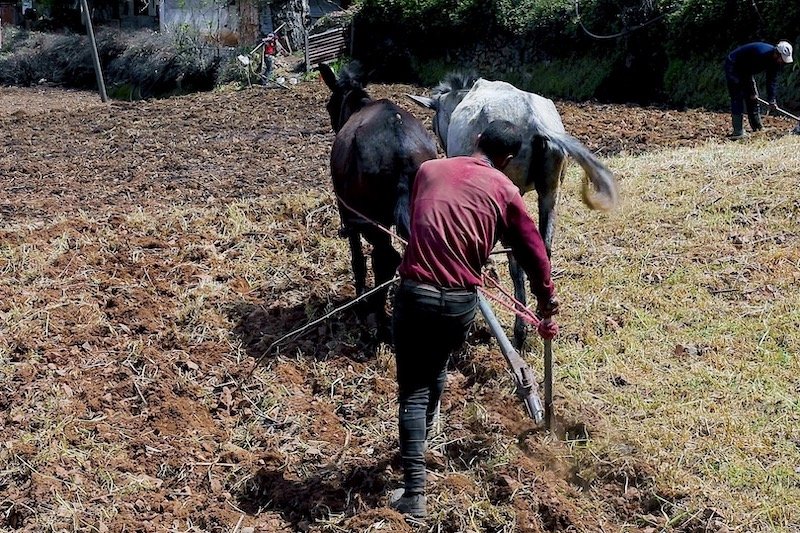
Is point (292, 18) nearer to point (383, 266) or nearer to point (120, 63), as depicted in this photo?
point (120, 63)

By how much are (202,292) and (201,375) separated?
4.41 feet

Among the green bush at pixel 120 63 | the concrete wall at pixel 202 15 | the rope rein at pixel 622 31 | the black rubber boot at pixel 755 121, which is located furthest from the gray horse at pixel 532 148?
the concrete wall at pixel 202 15

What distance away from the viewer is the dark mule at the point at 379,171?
19.6 ft

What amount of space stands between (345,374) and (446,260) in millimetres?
2223

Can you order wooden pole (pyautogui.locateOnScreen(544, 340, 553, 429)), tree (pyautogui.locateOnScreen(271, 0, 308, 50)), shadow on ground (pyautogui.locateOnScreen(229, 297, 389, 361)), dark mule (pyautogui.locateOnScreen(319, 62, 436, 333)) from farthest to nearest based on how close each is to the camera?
tree (pyautogui.locateOnScreen(271, 0, 308, 50)) → shadow on ground (pyautogui.locateOnScreen(229, 297, 389, 361)) → dark mule (pyautogui.locateOnScreen(319, 62, 436, 333)) → wooden pole (pyautogui.locateOnScreen(544, 340, 553, 429))

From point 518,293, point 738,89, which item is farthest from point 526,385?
point 738,89

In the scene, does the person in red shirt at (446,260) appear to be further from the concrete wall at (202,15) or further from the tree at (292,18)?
the concrete wall at (202,15)

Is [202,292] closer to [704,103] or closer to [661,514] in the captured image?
[661,514]

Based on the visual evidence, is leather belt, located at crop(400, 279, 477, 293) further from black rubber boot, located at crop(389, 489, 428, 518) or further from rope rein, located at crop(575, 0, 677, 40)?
rope rein, located at crop(575, 0, 677, 40)

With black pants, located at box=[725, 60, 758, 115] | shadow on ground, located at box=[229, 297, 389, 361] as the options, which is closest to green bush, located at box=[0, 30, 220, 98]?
black pants, located at box=[725, 60, 758, 115]

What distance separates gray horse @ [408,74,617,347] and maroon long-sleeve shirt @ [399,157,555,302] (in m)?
1.52

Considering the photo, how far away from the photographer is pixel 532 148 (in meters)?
6.34

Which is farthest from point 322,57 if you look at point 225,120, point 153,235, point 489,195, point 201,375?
point 489,195

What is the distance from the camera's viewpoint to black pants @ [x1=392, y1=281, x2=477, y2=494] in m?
4.20
